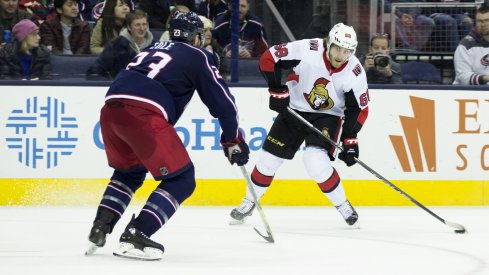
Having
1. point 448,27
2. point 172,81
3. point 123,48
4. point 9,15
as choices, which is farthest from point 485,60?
point 172,81

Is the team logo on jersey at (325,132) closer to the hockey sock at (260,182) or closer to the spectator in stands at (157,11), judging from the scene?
the hockey sock at (260,182)

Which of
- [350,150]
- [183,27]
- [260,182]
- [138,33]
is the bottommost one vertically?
[260,182]

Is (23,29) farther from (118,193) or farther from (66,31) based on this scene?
(118,193)

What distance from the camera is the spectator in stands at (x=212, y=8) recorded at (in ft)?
25.9

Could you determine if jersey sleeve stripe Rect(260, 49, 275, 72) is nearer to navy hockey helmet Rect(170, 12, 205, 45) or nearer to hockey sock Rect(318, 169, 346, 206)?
hockey sock Rect(318, 169, 346, 206)

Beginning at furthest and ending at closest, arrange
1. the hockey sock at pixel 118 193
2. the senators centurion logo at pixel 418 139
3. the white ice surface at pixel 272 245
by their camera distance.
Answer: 1. the senators centurion logo at pixel 418 139
2. the hockey sock at pixel 118 193
3. the white ice surface at pixel 272 245

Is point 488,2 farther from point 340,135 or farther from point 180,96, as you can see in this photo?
point 180,96

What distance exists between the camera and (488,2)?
8047 mm

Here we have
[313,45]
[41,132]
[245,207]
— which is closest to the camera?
[313,45]

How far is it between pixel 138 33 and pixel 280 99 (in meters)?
1.58

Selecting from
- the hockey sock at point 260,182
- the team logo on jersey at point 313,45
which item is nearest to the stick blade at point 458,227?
the hockey sock at point 260,182

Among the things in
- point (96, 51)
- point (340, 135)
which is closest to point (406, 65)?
point (340, 135)

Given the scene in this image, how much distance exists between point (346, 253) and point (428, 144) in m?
2.71

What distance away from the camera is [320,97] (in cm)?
647
